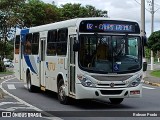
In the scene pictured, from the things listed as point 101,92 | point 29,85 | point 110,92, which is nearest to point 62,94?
point 101,92

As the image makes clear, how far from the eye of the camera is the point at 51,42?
17922mm

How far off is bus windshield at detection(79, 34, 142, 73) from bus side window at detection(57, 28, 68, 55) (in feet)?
4.83

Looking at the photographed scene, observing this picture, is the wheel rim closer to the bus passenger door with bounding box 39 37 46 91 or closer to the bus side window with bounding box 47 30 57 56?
the bus side window with bounding box 47 30 57 56

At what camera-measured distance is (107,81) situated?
14516 millimetres

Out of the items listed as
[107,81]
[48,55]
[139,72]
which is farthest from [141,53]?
[48,55]

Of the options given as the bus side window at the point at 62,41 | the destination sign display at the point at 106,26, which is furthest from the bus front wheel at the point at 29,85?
the destination sign display at the point at 106,26

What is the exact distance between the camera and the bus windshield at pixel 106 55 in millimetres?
14617

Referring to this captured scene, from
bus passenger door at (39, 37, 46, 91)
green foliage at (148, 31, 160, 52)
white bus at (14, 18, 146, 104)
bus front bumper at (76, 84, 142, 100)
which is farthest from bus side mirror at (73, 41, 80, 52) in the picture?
green foliage at (148, 31, 160, 52)

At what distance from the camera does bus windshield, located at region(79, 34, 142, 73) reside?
1462 centimetres

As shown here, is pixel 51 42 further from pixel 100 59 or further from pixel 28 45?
pixel 28 45

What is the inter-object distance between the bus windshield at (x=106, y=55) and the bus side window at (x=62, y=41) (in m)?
1.47

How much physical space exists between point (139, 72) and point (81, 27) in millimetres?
2524

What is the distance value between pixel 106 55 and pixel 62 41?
2363mm

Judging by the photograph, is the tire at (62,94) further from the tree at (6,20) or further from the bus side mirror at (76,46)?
the tree at (6,20)
